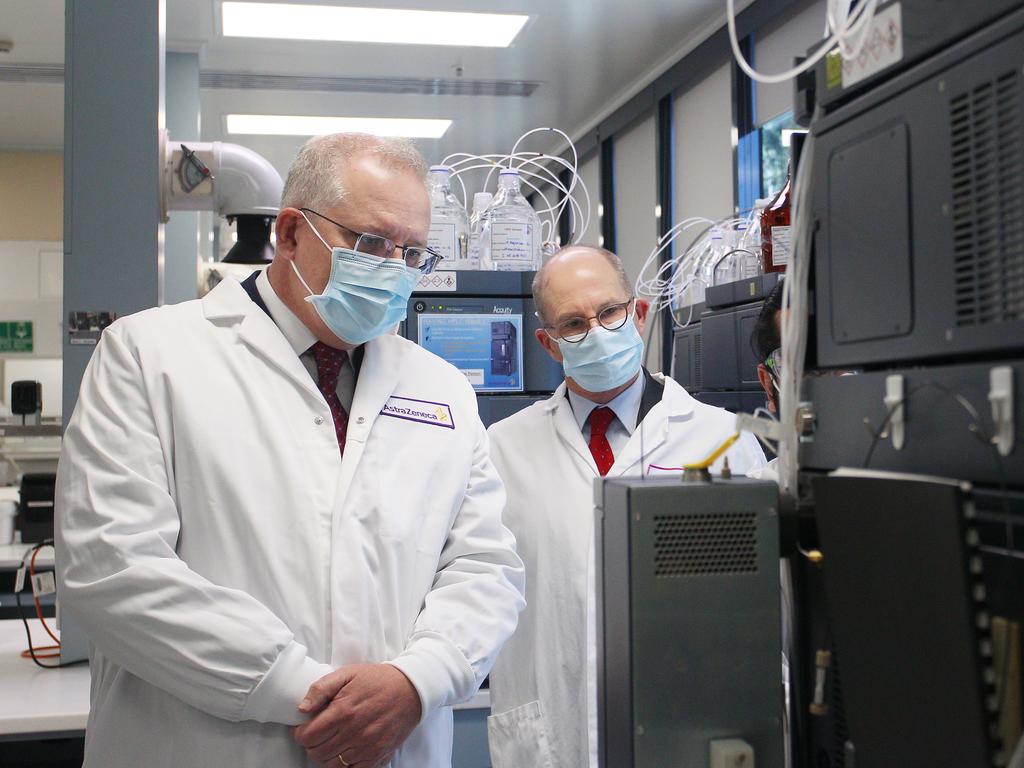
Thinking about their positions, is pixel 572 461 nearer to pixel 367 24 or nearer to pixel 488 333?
pixel 488 333

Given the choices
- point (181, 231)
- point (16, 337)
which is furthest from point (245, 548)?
point (16, 337)

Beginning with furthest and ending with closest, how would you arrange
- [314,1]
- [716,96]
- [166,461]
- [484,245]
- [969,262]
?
[716,96] < [314,1] < [484,245] < [166,461] < [969,262]

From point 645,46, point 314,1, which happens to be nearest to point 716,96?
point 645,46

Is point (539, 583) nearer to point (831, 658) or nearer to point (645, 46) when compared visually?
point (831, 658)

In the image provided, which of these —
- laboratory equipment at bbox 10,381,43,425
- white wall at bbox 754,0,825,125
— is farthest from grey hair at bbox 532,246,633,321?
laboratory equipment at bbox 10,381,43,425

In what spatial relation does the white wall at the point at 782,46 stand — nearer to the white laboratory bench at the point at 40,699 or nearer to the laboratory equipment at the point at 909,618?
the white laboratory bench at the point at 40,699

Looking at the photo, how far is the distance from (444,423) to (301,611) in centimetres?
36

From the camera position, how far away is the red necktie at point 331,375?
1.41 metres

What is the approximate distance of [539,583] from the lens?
68.7 inches

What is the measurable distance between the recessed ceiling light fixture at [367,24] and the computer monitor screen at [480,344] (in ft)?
9.13

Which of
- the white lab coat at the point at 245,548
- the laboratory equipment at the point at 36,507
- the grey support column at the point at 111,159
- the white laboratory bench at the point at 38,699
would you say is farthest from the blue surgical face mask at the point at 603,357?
the laboratory equipment at the point at 36,507

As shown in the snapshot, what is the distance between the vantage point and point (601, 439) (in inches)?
74.2

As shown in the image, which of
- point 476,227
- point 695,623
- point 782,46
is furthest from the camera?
point 782,46

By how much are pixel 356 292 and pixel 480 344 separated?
0.79m
